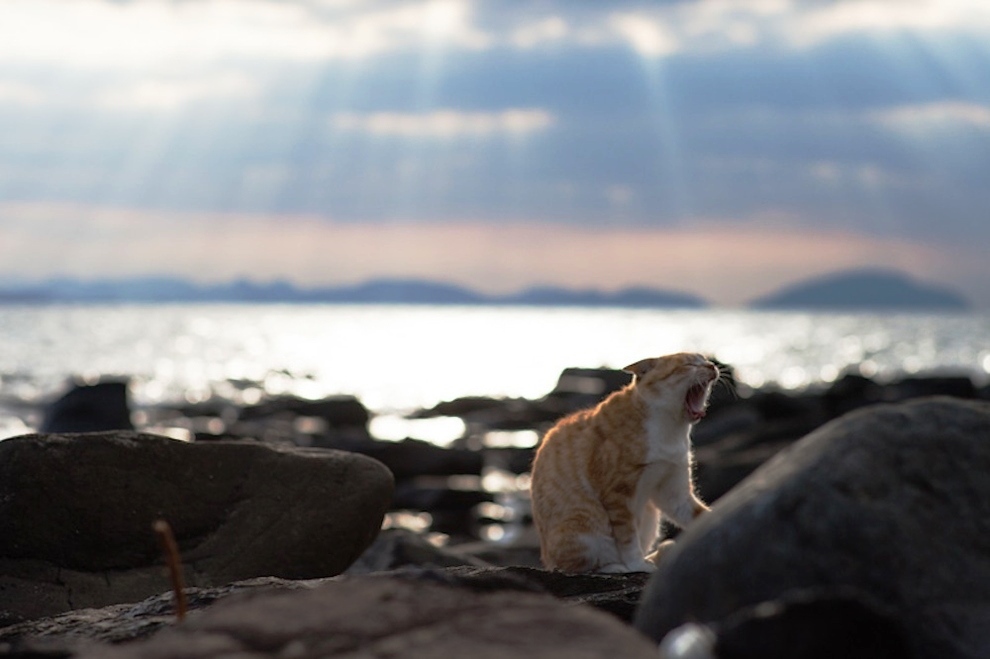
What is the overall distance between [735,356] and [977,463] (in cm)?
8377

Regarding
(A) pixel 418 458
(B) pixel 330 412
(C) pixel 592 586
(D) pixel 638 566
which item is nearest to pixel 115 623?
(C) pixel 592 586

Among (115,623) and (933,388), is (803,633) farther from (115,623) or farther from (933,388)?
(933,388)

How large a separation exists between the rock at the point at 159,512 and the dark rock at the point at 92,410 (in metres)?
11.2

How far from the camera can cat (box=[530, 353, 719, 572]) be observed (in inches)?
289

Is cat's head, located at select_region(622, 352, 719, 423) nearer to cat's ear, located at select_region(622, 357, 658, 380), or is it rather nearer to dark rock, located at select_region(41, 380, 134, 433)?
cat's ear, located at select_region(622, 357, 658, 380)

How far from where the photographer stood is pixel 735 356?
86812 millimetres

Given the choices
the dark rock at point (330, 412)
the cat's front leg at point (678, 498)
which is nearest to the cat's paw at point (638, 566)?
the cat's front leg at point (678, 498)

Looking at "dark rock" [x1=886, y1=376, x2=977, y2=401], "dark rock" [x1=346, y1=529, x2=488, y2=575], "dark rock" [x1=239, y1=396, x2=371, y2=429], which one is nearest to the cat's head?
"dark rock" [x1=346, y1=529, x2=488, y2=575]

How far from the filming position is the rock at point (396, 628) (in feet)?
12.2

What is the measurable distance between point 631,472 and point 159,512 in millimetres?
3785

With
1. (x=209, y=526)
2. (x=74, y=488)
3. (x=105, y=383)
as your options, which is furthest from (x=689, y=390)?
(x=105, y=383)

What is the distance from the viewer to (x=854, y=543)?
4.25m

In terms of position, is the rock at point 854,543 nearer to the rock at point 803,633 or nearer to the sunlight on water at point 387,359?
the rock at point 803,633

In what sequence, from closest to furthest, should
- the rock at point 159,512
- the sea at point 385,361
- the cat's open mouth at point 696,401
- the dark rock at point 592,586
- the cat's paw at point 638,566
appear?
1. the dark rock at point 592,586
2. the cat's paw at point 638,566
3. the cat's open mouth at point 696,401
4. the rock at point 159,512
5. the sea at point 385,361
